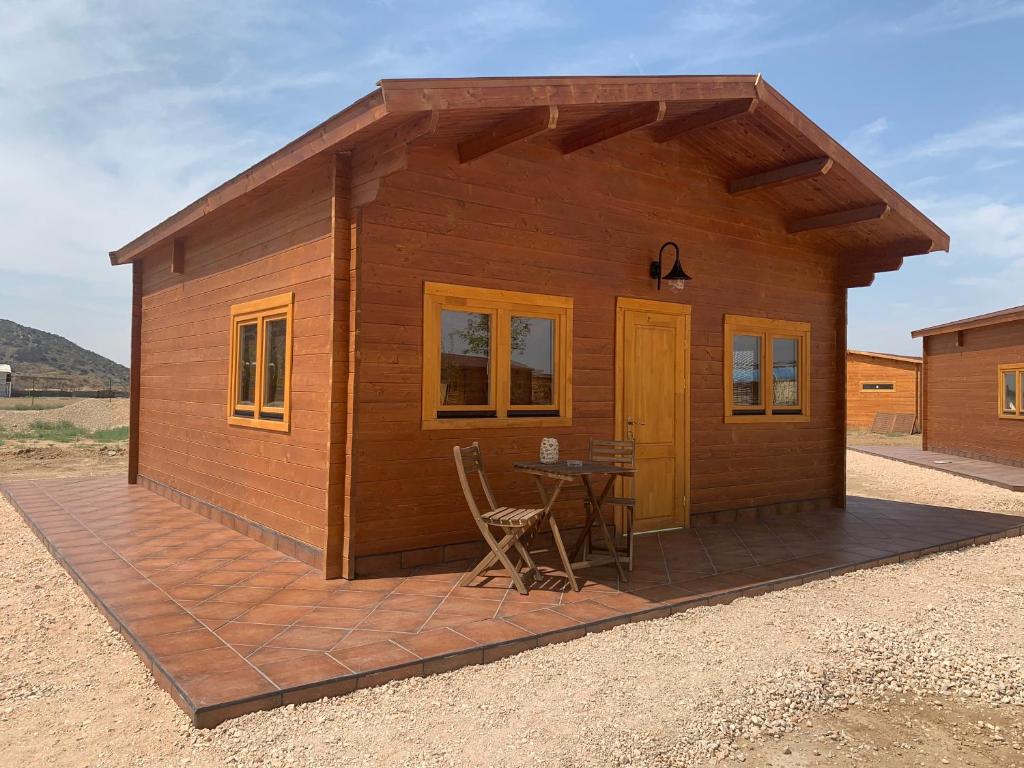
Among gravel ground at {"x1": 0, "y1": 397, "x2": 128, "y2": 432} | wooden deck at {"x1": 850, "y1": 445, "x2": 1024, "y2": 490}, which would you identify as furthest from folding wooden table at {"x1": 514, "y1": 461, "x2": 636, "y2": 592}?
gravel ground at {"x1": 0, "y1": 397, "x2": 128, "y2": 432}

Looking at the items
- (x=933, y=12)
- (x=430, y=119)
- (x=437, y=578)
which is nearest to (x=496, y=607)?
(x=437, y=578)

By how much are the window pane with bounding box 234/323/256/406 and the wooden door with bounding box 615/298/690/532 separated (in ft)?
10.7

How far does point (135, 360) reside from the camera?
9203mm

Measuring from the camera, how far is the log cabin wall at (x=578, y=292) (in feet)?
16.2

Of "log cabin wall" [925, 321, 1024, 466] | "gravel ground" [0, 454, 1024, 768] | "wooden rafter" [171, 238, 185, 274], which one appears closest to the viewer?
"gravel ground" [0, 454, 1024, 768]

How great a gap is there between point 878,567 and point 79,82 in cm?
2199

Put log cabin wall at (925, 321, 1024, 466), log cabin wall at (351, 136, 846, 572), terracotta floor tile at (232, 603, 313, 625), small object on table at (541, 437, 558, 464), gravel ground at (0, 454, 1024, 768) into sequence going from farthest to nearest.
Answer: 1. log cabin wall at (925, 321, 1024, 466)
2. small object on table at (541, 437, 558, 464)
3. log cabin wall at (351, 136, 846, 572)
4. terracotta floor tile at (232, 603, 313, 625)
5. gravel ground at (0, 454, 1024, 768)

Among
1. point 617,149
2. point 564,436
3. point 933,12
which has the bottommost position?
point 564,436

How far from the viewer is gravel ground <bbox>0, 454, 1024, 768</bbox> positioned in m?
2.59

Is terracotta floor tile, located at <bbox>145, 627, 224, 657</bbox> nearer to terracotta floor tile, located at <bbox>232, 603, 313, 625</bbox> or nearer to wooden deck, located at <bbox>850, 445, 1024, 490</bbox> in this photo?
terracotta floor tile, located at <bbox>232, 603, 313, 625</bbox>

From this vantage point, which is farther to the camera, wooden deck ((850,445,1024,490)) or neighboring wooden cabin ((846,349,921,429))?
neighboring wooden cabin ((846,349,921,429))

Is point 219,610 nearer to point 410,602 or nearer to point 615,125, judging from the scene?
point 410,602

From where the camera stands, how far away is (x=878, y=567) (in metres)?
5.62

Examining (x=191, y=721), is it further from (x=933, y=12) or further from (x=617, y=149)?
(x=933, y=12)
